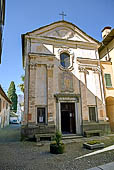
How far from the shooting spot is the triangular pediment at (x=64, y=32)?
13433 millimetres

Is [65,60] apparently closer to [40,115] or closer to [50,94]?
[50,94]

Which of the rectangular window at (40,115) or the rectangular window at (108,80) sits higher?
the rectangular window at (108,80)

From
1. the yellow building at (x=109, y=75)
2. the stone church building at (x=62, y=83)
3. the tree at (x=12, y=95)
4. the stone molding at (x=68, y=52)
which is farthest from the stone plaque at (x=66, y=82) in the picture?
the tree at (x=12, y=95)

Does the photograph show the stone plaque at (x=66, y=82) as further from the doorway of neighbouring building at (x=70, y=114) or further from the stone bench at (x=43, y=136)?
the stone bench at (x=43, y=136)

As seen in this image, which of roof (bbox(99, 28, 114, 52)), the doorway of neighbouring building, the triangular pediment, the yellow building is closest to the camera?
the doorway of neighbouring building

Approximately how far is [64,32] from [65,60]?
345 centimetres

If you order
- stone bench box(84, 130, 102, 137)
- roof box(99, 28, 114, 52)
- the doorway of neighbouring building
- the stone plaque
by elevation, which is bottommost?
stone bench box(84, 130, 102, 137)

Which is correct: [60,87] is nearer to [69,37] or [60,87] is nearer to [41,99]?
[41,99]

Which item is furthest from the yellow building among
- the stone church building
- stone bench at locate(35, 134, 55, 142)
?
stone bench at locate(35, 134, 55, 142)

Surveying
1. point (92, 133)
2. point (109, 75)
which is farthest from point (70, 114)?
point (109, 75)

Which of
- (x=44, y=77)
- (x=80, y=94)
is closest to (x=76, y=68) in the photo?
(x=80, y=94)

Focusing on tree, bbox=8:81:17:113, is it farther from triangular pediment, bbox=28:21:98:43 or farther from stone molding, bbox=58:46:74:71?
stone molding, bbox=58:46:74:71

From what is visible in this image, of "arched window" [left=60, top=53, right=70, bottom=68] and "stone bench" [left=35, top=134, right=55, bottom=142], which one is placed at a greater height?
"arched window" [left=60, top=53, right=70, bottom=68]

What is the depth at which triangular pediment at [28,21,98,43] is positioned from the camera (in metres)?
13.4
